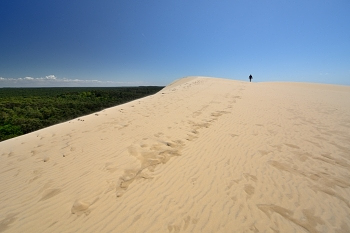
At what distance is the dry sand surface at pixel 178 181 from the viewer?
2.53 meters

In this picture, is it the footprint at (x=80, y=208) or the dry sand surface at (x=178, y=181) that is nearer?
the dry sand surface at (x=178, y=181)

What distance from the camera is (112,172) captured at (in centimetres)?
368

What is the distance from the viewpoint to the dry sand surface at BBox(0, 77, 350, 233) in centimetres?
253

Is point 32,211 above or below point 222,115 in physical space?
below

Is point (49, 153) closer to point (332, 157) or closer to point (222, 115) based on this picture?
point (222, 115)

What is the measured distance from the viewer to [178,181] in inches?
134

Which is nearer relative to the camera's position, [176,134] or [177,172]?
[177,172]

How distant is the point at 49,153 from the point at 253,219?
5.58 meters

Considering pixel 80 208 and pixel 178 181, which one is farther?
pixel 178 181

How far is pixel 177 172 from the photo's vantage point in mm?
3691

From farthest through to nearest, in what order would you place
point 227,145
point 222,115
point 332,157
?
point 222,115 → point 227,145 → point 332,157

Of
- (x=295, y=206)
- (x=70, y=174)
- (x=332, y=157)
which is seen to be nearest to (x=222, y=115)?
(x=332, y=157)

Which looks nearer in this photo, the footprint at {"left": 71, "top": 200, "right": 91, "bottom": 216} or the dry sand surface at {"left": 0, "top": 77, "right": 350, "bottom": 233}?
the dry sand surface at {"left": 0, "top": 77, "right": 350, "bottom": 233}

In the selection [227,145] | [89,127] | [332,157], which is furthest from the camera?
[89,127]
